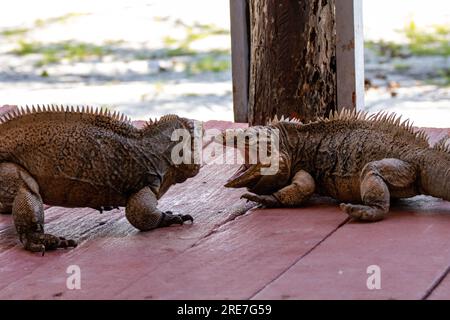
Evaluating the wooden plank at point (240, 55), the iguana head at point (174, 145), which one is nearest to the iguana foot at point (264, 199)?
the iguana head at point (174, 145)

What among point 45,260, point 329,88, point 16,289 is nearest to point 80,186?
point 45,260

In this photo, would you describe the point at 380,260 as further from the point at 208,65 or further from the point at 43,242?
the point at 208,65

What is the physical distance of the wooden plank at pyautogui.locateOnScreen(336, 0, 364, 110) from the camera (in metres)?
6.38

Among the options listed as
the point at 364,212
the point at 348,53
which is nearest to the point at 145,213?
the point at 364,212

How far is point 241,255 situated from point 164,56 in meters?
7.86

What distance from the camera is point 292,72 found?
20.0 feet

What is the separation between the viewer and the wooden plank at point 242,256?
14.2 ft

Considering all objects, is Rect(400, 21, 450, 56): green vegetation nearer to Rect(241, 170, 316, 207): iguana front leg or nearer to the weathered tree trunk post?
the weathered tree trunk post

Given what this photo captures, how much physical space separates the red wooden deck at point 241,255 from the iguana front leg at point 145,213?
53 mm

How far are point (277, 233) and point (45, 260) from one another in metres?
1.06

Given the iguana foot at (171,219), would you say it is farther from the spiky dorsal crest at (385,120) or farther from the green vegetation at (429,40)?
the green vegetation at (429,40)
